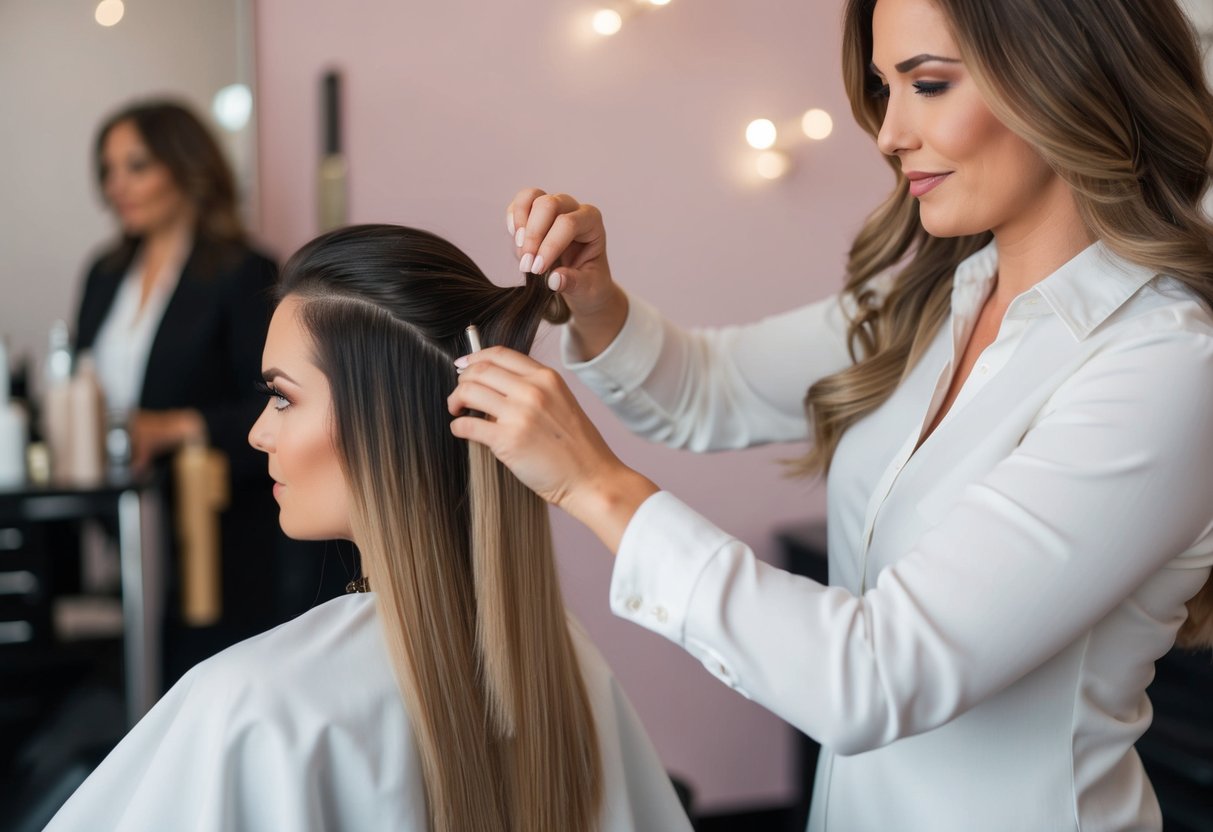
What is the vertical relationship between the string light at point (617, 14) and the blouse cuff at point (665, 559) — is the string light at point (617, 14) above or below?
above

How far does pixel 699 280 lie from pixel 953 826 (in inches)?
64.1

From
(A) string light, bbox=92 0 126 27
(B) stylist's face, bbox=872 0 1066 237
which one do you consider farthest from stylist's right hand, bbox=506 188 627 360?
(A) string light, bbox=92 0 126 27

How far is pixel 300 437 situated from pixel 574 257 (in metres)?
0.33

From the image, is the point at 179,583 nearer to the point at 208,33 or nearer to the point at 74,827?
the point at 208,33

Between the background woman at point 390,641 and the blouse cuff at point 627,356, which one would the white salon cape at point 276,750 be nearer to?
the background woman at point 390,641

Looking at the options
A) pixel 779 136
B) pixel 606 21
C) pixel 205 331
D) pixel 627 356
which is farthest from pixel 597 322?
pixel 779 136

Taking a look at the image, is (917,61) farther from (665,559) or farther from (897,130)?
(665,559)

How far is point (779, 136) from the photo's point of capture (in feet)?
8.19

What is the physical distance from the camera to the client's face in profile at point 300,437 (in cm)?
102

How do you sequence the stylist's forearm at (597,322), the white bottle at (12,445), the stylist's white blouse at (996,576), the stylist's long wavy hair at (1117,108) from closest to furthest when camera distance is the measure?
the stylist's white blouse at (996,576) → the stylist's long wavy hair at (1117,108) → the stylist's forearm at (597,322) → the white bottle at (12,445)

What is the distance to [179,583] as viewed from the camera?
2197 mm

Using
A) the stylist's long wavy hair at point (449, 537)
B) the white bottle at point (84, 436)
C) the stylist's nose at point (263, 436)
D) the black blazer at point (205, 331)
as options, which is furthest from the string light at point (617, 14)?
the stylist's nose at point (263, 436)

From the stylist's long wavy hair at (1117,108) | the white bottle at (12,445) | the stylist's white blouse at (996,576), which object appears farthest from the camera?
the white bottle at (12,445)

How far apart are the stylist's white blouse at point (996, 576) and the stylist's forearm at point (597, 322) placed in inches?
11.2
